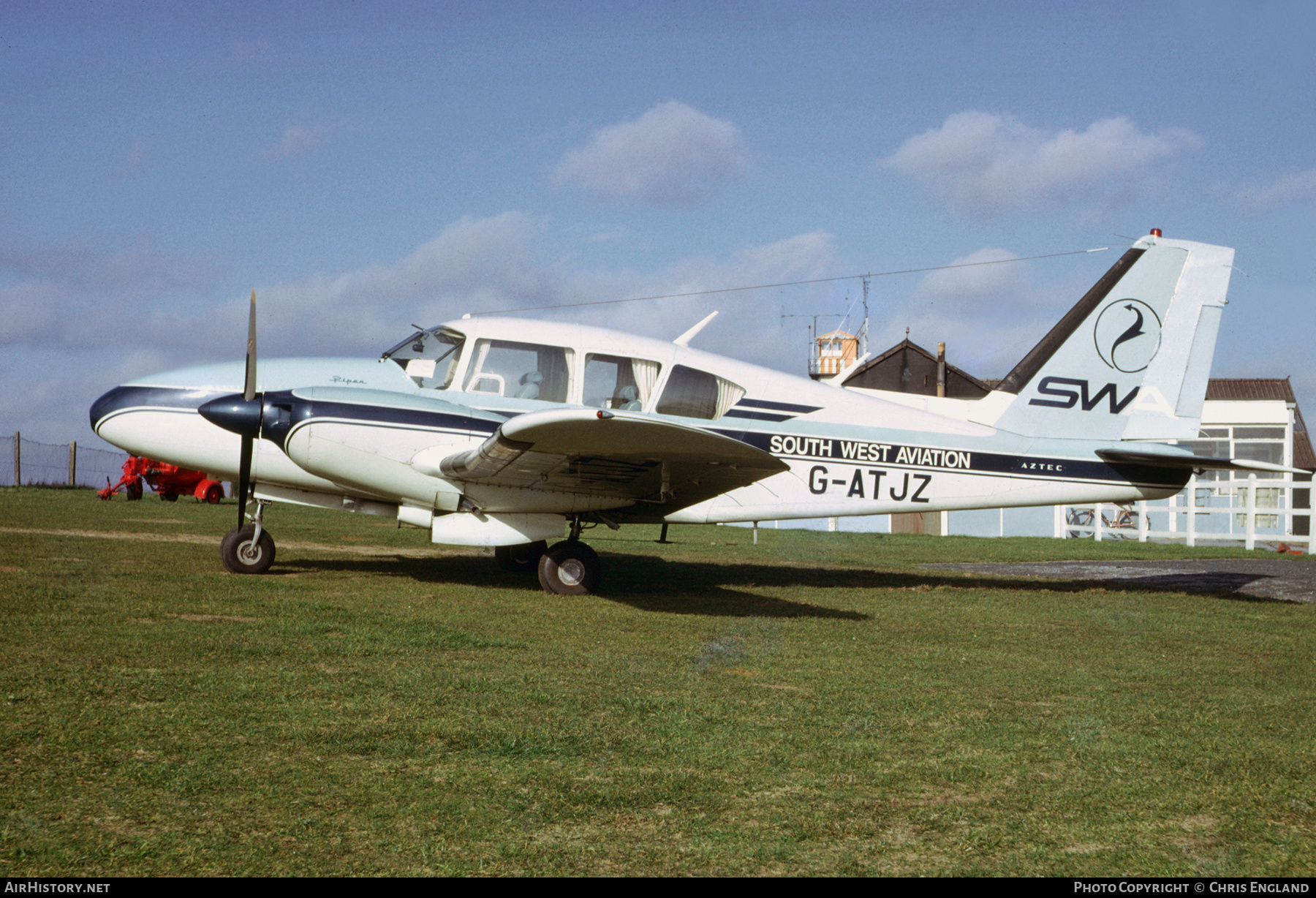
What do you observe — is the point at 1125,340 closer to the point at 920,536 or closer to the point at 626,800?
the point at 626,800

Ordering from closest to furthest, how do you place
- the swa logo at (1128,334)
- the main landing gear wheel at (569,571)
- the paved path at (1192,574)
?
the main landing gear wheel at (569,571), the swa logo at (1128,334), the paved path at (1192,574)

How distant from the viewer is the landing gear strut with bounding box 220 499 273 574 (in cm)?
1026

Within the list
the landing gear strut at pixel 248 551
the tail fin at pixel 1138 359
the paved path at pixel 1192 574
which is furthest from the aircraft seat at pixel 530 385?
the paved path at pixel 1192 574

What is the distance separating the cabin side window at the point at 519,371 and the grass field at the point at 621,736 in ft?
7.28

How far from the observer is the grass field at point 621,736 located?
3266 millimetres

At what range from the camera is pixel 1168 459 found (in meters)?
11.5

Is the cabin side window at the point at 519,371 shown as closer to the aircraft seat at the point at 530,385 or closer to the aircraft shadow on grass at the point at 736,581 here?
the aircraft seat at the point at 530,385

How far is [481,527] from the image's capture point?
10.1 metres

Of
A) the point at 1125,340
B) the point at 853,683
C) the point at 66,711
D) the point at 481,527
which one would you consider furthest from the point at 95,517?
the point at 1125,340

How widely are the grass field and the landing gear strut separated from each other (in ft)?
2.45

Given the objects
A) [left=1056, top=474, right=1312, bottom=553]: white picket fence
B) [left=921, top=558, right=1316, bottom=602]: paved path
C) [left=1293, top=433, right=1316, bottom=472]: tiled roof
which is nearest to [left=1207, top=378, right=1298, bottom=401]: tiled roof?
[left=1293, top=433, right=1316, bottom=472]: tiled roof

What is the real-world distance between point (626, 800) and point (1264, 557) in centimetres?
2024

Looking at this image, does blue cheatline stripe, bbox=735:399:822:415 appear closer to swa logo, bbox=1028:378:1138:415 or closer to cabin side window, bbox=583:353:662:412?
cabin side window, bbox=583:353:662:412

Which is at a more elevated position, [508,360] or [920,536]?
[508,360]
